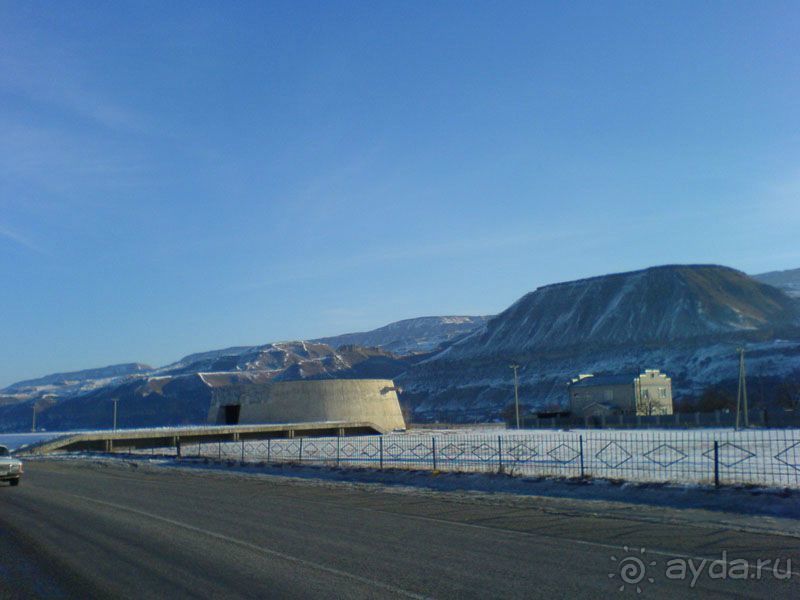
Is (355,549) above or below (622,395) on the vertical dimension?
above

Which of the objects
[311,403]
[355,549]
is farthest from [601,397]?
[355,549]

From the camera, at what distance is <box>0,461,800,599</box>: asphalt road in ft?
30.3

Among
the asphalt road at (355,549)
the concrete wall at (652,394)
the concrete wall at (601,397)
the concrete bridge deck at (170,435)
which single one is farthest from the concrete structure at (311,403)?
the asphalt road at (355,549)

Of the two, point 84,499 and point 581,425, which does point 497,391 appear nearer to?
point 581,425

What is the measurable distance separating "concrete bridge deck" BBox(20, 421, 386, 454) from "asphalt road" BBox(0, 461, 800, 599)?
170ft

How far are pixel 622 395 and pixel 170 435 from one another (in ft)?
189

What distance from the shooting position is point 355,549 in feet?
39.2

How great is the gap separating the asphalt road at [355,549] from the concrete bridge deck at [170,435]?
5194 cm

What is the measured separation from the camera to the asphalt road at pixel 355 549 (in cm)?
923

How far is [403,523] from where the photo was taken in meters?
15.2

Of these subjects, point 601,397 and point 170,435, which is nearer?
point 170,435

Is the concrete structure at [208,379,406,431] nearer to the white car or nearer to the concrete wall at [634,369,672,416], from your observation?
the concrete wall at [634,369,672,416]

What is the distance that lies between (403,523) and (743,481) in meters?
10.3

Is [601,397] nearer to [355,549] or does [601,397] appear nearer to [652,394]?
[652,394]
